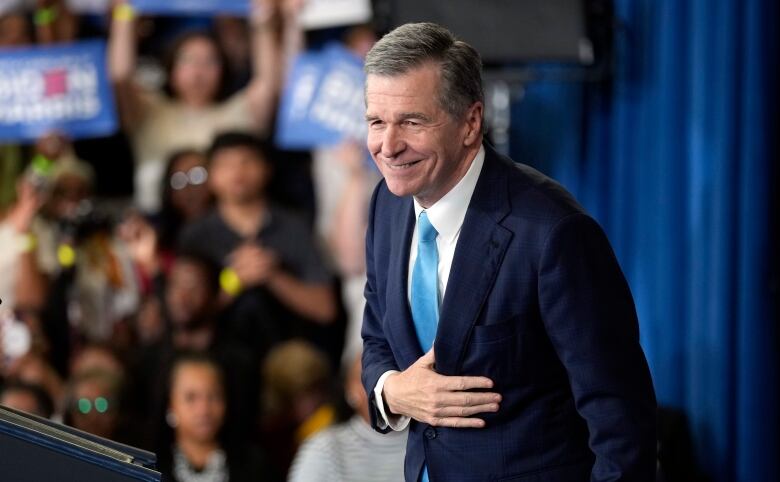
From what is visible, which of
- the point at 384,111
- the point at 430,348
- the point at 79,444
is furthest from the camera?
the point at 430,348

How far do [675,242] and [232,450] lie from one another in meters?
1.67

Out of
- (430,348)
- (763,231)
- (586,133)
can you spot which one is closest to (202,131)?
(586,133)

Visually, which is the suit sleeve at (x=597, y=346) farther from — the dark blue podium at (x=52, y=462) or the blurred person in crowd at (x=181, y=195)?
the blurred person in crowd at (x=181, y=195)

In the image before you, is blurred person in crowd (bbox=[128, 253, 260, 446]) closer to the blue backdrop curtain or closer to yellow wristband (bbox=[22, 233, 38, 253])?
yellow wristband (bbox=[22, 233, 38, 253])

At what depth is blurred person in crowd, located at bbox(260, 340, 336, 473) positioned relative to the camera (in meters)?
4.07

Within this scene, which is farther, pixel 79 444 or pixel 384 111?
pixel 384 111

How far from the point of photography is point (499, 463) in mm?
1582

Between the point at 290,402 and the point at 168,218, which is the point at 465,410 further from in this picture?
the point at 168,218

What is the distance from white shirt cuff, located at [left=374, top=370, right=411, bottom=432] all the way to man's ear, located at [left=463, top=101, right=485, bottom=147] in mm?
373

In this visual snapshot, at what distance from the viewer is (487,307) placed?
1.56 metres

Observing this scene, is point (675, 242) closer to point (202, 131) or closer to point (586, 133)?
point (586, 133)

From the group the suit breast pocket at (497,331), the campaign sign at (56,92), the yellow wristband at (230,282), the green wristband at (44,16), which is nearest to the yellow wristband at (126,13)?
the campaign sign at (56,92)

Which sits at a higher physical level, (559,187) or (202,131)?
(559,187)

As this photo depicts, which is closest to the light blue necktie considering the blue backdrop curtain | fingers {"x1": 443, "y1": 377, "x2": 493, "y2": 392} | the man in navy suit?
the man in navy suit
